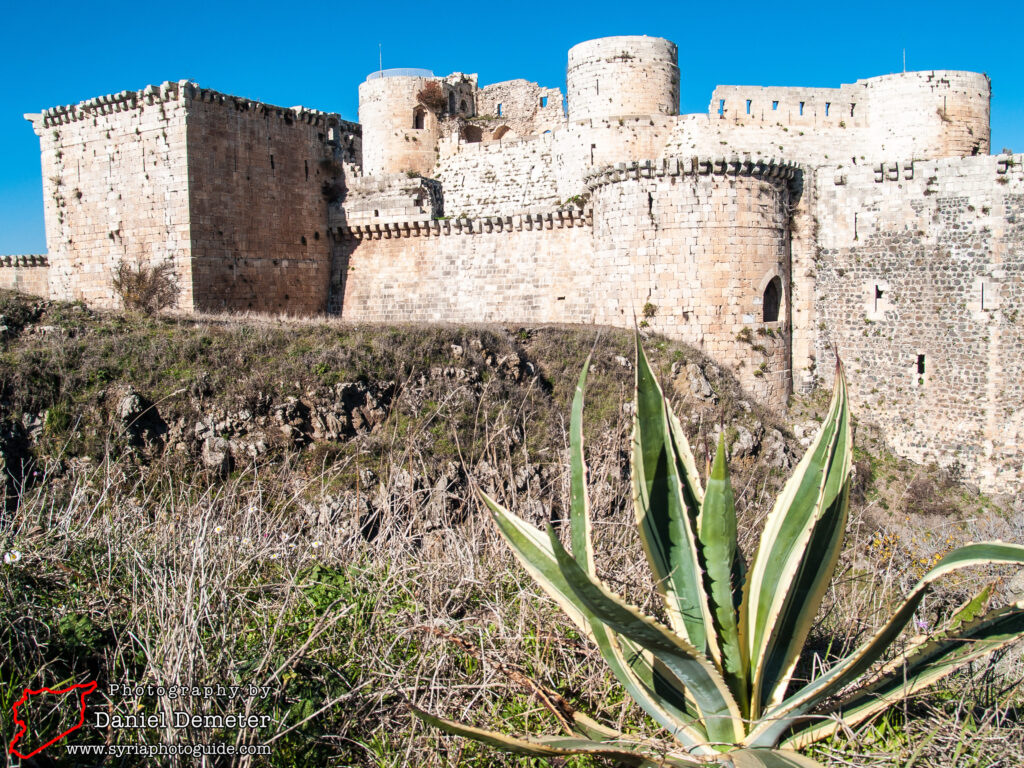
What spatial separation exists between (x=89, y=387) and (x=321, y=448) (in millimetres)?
3372

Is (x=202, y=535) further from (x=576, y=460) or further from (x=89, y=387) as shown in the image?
(x=89, y=387)

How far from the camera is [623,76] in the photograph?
1877cm

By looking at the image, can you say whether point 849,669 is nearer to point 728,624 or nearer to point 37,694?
point 728,624

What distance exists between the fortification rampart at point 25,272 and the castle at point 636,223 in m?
0.05

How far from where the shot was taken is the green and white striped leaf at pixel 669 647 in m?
1.92

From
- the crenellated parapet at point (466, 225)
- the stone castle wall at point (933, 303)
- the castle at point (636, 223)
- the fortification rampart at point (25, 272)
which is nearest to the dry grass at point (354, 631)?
the castle at point (636, 223)

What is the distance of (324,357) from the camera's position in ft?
40.2

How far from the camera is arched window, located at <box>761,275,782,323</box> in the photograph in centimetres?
1503

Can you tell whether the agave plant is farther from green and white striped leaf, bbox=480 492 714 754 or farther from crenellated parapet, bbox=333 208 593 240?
crenellated parapet, bbox=333 208 593 240

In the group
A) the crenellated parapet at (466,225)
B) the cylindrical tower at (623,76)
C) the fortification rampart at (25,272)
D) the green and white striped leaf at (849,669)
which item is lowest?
the green and white striped leaf at (849,669)

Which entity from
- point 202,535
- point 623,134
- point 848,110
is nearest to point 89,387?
point 202,535

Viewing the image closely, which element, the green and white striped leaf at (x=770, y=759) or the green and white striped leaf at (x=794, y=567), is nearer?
the green and white striped leaf at (x=770, y=759)

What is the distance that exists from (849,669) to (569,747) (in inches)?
36.4

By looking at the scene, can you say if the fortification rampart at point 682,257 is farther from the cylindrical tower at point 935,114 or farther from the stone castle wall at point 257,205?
the cylindrical tower at point 935,114
